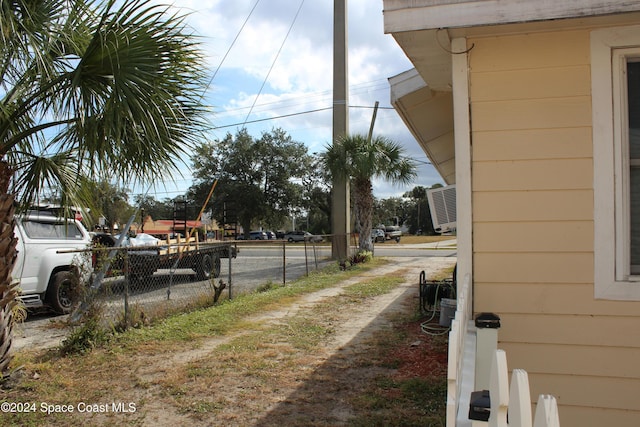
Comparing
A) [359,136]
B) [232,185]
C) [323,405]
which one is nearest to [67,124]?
[323,405]

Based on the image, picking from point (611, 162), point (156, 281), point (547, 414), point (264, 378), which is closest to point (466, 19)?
point (611, 162)

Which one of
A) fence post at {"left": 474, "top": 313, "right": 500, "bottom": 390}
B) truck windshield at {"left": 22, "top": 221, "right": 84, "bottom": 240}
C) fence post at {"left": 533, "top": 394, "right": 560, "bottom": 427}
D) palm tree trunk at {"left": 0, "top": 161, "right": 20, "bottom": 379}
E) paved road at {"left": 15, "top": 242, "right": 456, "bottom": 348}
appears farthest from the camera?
truck windshield at {"left": 22, "top": 221, "right": 84, "bottom": 240}

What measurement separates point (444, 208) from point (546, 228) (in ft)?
4.21

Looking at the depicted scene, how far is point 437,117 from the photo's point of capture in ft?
18.7

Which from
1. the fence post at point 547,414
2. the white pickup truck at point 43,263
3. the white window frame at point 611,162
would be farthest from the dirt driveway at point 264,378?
the fence post at point 547,414

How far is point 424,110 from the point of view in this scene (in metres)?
5.32

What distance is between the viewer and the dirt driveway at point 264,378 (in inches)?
160

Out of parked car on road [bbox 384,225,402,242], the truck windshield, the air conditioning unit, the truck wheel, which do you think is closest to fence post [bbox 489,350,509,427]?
the air conditioning unit

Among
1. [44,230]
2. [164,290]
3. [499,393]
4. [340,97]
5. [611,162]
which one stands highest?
[340,97]

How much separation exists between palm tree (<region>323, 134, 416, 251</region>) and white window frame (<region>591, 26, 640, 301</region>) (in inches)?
616

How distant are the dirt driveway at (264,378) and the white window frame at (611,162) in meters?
1.80

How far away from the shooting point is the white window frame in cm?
295

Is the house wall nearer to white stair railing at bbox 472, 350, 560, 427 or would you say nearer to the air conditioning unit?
the air conditioning unit

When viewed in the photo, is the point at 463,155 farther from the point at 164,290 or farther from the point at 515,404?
the point at 164,290
